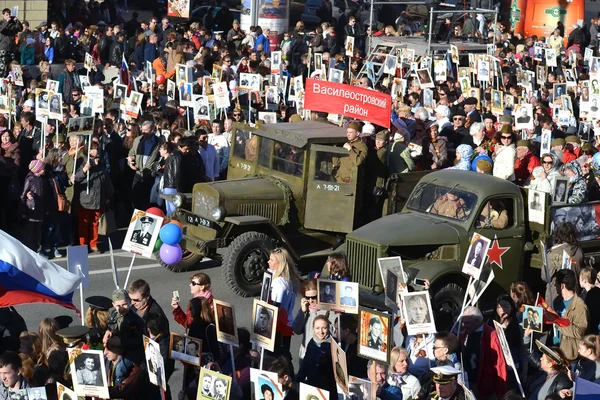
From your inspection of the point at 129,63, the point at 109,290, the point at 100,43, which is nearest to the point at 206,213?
the point at 109,290

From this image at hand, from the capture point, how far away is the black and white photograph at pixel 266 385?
8156mm

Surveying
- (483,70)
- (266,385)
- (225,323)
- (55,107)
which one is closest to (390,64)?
(483,70)

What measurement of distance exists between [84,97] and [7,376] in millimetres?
11689

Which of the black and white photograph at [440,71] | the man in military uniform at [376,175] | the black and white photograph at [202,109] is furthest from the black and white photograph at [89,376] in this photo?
the black and white photograph at [440,71]

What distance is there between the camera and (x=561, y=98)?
2088cm

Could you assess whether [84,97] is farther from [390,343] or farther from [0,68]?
[390,343]

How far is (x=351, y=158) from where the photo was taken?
14.1 meters

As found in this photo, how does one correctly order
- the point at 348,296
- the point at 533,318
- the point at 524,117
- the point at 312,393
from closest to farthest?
the point at 312,393
the point at 348,296
the point at 533,318
the point at 524,117

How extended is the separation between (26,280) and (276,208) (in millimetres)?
5231

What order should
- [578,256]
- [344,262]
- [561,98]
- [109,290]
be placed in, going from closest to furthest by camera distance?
[344,262]
[578,256]
[109,290]
[561,98]

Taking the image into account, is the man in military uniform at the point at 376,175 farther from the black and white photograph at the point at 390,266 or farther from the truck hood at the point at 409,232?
the black and white photograph at the point at 390,266

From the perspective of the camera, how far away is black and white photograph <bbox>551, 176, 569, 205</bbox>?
46.0 feet

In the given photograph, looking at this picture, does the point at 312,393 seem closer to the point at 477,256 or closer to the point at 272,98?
the point at 477,256

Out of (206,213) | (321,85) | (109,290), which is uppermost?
(321,85)
